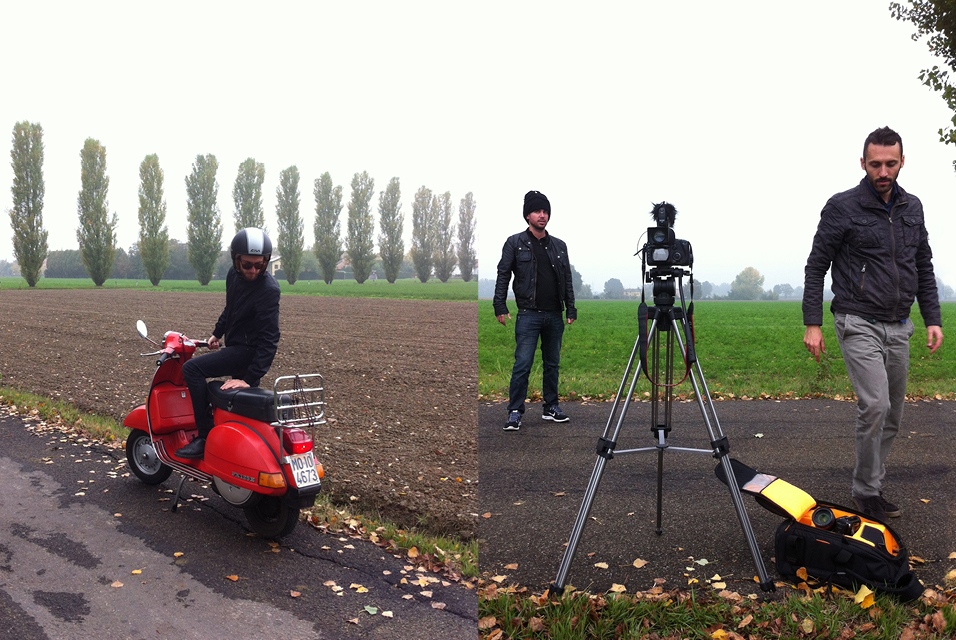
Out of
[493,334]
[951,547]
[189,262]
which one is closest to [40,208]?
[189,262]

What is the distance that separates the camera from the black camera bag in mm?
2600

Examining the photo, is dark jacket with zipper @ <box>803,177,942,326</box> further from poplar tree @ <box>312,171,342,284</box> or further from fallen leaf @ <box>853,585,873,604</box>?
poplar tree @ <box>312,171,342,284</box>

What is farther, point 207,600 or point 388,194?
point 388,194

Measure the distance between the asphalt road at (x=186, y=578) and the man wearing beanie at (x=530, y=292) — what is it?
7.22 feet

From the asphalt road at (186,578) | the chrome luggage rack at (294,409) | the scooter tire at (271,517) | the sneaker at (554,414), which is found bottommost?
the asphalt road at (186,578)

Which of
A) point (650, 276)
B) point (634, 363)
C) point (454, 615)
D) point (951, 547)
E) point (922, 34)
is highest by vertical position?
point (922, 34)

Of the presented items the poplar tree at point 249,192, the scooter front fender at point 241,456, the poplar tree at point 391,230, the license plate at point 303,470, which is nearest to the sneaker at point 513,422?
the license plate at point 303,470

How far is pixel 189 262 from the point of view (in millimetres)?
25109

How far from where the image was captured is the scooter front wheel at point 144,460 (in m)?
4.48

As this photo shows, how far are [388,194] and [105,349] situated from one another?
75.0 ft

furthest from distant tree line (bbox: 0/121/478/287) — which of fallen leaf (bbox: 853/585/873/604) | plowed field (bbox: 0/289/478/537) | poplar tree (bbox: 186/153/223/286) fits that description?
fallen leaf (bbox: 853/585/873/604)

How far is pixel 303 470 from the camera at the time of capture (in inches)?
139

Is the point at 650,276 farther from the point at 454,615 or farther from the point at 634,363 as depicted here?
the point at 454,615

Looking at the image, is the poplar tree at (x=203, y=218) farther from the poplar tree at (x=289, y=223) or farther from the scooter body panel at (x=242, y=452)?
the scooter body panel at (x=242, y=452)
